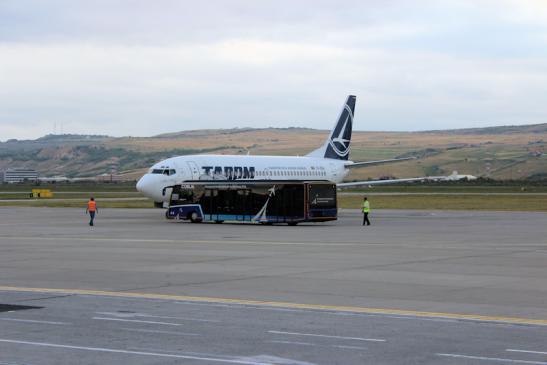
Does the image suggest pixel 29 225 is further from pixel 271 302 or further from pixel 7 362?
pixel 7 362

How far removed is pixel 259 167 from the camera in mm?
65500

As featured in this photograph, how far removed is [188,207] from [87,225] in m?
7.11

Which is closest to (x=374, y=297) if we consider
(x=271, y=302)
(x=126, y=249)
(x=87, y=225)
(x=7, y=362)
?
(x=271, y=302)

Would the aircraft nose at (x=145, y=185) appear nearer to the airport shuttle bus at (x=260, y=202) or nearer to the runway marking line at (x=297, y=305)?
the airport shuttle bus at (x=260, y=202)

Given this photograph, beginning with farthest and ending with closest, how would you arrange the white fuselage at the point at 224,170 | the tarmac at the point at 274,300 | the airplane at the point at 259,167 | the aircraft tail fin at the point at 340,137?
the aircraft tail fin at the point at 340,137 < the airplane at the point at 259,167 < the white fuselage at the point at 224,170 < the tarmac at the point at 274,300

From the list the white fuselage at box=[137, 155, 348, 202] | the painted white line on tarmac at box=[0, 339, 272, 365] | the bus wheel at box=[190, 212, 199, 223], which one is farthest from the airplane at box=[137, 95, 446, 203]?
the painted white line on tarmac at box=[0, 339, 272, 365]

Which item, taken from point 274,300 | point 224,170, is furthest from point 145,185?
point 274,300

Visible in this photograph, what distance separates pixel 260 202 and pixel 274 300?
33.7 metres

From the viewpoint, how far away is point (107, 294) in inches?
812

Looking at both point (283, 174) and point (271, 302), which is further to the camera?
point (283, 174)

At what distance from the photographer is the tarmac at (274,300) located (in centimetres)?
1366

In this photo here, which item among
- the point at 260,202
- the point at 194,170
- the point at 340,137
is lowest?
the point at 260,202

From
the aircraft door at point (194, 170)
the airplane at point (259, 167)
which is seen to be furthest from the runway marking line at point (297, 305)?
the aircraft door at point (194, 170)

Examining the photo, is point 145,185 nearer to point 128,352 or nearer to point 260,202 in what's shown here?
point 260,202
